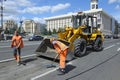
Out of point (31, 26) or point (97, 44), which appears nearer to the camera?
point (97, 44)

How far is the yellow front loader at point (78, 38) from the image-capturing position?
14.1 meters

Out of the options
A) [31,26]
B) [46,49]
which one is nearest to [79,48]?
[46,49]

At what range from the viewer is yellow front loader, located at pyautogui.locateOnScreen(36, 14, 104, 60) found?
554 inches

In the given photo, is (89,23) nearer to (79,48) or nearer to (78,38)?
(78,38)

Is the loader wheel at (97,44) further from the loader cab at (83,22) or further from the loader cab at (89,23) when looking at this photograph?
→ the loader cab at (83,22)

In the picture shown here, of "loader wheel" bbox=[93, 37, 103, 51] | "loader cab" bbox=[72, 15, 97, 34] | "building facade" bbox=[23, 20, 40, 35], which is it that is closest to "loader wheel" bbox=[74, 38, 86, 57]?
"loader cab" bbox=[72, 15, 97, 34]

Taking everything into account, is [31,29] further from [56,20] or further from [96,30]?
[96,30]

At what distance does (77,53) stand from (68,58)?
5.88ft

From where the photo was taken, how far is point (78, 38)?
48.4 ft

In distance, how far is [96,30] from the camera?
1880 cm

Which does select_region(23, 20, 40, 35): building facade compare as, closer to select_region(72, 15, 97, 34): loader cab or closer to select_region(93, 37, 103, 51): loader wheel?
select_region(93, 37, 103, 51): loader wheel

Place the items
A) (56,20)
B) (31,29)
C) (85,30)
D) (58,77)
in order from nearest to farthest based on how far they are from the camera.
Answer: (58,77), (85,30), (56,20), (31,29)

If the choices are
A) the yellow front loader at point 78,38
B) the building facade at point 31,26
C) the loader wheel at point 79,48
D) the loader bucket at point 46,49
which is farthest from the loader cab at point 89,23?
the building facade at point 31,26

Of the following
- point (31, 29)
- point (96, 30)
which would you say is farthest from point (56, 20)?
point (96, 30)
